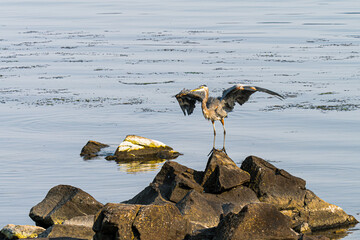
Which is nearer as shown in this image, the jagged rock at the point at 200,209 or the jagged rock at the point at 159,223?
the jagged rock at the point at 159,223

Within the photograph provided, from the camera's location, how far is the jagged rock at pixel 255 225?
32.7ft

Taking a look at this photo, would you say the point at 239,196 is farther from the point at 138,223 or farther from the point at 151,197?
the point at 138,223

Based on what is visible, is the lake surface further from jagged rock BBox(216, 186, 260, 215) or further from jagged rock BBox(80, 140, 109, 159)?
jagged rock BBox(216, 186, 260, 215)

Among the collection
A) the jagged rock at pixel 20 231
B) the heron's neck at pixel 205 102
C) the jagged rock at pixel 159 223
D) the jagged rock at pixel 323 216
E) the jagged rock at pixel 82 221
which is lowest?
the jagged rock at pixel 323 216

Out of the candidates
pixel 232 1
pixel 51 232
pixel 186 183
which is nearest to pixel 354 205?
pixel 186 183

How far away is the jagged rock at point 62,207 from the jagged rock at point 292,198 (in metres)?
2.95

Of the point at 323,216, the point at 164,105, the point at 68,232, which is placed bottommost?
the point at 164,105

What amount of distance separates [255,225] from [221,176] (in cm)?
274

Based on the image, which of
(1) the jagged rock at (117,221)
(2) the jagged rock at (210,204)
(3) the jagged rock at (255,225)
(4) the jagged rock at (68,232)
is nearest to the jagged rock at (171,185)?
(2) the jagged rock at (210,204)

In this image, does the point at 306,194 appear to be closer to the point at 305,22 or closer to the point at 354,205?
the point at 354,205

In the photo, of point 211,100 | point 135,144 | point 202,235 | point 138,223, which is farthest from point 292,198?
point 135,144

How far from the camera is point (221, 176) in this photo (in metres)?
12.8

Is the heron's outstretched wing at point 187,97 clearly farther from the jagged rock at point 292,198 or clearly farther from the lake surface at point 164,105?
the jagged rock at point 292,198

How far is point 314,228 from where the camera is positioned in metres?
12.7
